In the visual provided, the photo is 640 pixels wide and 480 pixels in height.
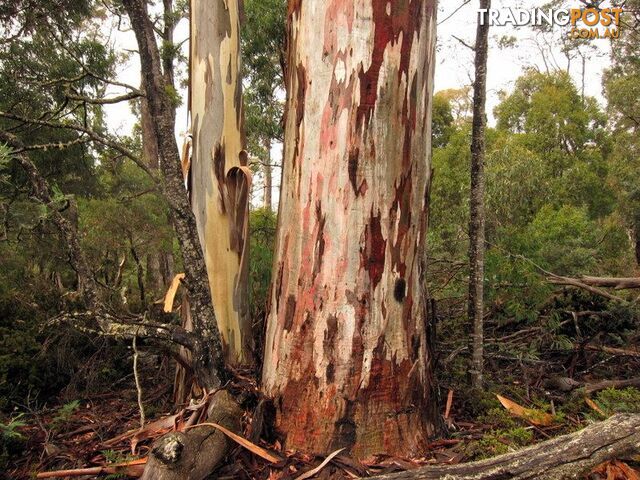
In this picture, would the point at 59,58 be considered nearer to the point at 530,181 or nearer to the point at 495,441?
the point at 495,441

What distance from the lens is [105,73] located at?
27.1 feet

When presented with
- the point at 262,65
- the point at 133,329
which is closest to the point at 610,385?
the point at 133,329

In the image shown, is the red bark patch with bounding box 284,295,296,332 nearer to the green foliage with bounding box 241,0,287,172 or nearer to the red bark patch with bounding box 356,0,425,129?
the red bark patch with bounding box 356,0,425,129

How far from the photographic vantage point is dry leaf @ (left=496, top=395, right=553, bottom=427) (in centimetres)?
198

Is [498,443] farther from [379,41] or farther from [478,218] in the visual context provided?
[379,41]

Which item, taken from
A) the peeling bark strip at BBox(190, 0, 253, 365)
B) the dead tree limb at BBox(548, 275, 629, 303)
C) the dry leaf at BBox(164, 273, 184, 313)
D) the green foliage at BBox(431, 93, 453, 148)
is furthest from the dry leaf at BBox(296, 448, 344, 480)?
the green foliage at BBox(431, 93, 453, 148)

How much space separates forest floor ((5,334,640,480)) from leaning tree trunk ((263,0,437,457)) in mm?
135

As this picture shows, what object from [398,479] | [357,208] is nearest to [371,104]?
[357,208]

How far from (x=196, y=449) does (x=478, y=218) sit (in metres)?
1.63

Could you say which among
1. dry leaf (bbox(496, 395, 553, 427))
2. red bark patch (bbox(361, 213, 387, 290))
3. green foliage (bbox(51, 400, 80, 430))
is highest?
red bark patch (bbox(361, 213, 387, 290))

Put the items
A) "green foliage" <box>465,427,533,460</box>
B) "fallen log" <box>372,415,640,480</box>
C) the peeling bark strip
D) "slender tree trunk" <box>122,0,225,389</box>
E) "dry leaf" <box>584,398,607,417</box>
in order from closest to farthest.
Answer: "fallen log" <box>372,415,640,480</box> → "green foliage" <box>465,427,533,460</box> → "slender tree trunk" <box>122,0,225,389</box> → "dry leaf" <box>584,398,607,417</box> → the peeling bark strip

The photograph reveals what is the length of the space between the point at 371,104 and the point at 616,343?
253 centimetres

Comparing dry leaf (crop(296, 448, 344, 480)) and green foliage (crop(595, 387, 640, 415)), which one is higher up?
green foliage (crop(595, 387, 640, 415))

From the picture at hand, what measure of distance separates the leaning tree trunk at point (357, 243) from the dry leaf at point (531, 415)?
0.46 meters
